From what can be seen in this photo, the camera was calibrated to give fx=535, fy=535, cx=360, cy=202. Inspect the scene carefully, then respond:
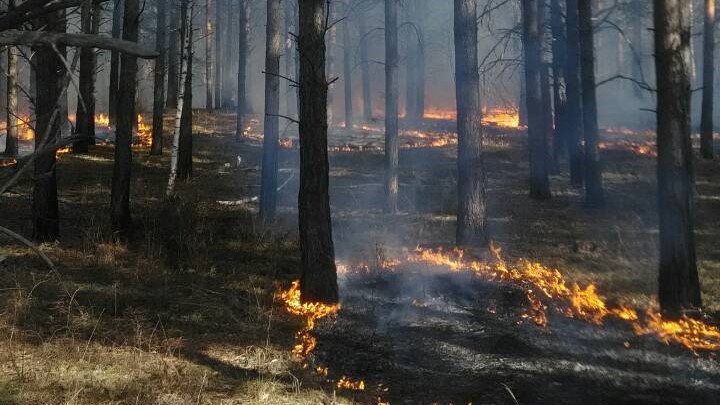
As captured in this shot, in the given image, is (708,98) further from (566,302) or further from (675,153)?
(566,302)

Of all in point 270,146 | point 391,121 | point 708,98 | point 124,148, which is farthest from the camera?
point 708,98

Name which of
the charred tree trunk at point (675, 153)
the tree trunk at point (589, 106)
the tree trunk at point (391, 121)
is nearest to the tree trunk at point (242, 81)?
the tree trunk at point (391, 121)

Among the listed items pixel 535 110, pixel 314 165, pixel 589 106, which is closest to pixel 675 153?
pixel 314 165

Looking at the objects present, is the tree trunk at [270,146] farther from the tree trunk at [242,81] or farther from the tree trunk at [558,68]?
the tree trunk at [242,81]

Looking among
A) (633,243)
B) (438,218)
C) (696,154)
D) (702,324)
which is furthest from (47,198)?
(696,154)

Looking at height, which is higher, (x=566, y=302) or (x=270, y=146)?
(x=270, y=146)

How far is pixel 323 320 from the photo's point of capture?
7480 millimetres

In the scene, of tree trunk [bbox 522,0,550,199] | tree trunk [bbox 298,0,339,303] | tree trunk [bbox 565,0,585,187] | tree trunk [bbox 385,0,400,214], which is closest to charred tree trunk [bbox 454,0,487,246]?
tree trunk [bbox 385,0,400,214]

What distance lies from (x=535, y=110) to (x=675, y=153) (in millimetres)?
8263

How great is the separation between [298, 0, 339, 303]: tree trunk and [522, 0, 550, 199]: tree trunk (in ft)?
30.1

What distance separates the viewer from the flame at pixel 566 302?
702 cm

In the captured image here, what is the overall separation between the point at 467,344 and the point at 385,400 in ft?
6.16

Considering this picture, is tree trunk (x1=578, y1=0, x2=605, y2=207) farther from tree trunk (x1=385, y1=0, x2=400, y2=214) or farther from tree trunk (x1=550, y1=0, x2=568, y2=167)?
tree trunk (x1=385, y1=0, x2=400, y2=214)

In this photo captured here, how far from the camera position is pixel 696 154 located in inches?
812
